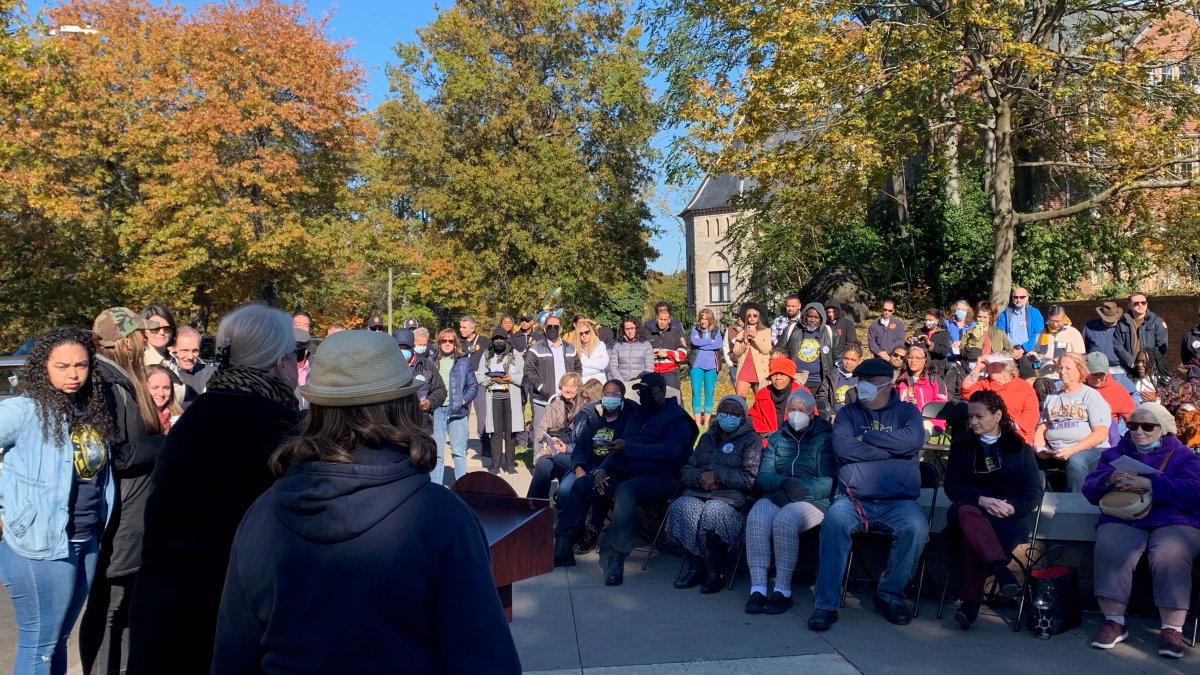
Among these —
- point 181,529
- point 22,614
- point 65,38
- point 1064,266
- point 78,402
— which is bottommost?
point 22,614

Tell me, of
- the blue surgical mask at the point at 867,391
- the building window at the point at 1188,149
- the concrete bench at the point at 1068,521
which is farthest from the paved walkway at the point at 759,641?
the building window at the point at 1188,149

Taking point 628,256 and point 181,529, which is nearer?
point 181,529

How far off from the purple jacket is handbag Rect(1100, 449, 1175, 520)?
0.18 ft

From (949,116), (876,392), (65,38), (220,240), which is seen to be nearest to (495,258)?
(220,240)

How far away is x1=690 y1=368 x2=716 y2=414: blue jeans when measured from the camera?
1335cm

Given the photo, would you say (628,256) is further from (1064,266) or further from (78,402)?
(78,402)

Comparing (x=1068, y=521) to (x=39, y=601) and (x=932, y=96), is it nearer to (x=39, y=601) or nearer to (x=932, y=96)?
(x=39, y=601)

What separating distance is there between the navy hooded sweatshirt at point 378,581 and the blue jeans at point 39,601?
2456 millimetres

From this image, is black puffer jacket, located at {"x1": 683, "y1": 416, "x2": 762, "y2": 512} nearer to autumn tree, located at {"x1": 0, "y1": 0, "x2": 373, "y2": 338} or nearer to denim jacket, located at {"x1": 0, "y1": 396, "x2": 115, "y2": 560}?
denim jacket, located at {"x1": 0, "y1": 396, "x2": 115, "y2": 560}

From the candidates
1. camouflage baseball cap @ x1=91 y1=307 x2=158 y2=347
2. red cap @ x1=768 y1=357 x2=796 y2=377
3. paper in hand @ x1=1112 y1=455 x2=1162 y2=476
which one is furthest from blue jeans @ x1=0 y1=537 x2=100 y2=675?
red cap @ x1=768 y1=357 x2=796 y2=377

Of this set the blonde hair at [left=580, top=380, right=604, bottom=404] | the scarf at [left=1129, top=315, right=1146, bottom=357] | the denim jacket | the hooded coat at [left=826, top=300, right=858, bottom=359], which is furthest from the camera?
the hooded coat at [left=826, top=300, right=858, bottom=359]

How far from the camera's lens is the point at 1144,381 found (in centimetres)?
1028

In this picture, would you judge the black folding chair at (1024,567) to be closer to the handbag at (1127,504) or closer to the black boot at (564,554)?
the handbag at (1127,504)

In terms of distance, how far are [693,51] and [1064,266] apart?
417 inches
